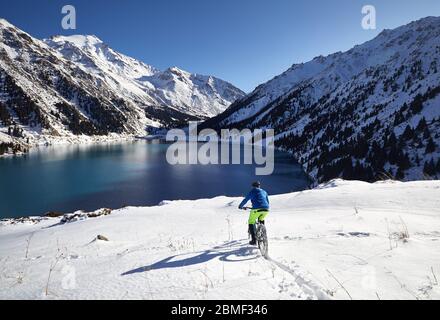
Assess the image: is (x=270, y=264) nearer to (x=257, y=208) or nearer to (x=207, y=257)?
(x=207, y=257)

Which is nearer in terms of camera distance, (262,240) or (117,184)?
(262,240)

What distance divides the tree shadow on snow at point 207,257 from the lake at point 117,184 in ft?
144

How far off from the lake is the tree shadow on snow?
1730 inches


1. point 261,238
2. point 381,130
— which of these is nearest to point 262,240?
point 261,238

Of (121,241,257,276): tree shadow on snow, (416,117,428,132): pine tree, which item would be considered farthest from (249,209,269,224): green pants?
(416,117,428,132): pine tree

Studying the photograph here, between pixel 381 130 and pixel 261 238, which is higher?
pixel 381 130

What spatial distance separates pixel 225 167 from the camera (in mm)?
99625

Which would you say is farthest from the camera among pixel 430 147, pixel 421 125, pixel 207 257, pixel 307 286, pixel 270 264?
pixel 421 125

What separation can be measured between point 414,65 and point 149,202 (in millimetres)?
166380

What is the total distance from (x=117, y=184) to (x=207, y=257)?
63.4 meters

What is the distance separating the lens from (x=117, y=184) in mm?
69000

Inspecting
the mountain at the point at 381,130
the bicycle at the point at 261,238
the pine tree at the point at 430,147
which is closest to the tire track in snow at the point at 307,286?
the bicycle at the point at 261,238

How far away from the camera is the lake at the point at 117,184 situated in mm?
53281
